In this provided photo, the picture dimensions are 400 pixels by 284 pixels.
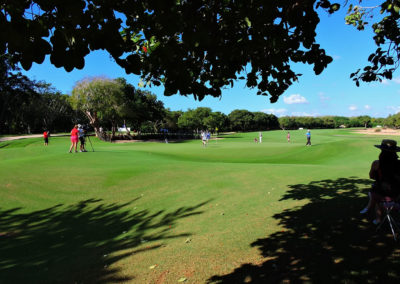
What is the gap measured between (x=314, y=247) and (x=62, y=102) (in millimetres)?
77019

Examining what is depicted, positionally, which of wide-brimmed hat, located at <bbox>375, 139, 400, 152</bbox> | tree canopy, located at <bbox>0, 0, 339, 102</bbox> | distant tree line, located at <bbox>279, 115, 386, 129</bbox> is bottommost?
wide-brimmed hat, located at <bbox>375, 139, 400, 152</bbox>

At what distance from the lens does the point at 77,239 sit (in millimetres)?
6062

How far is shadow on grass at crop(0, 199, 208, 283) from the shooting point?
14.7ft

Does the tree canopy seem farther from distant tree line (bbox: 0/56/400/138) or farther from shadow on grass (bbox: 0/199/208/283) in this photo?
distant tree line (bbox: 0/56/400/138)

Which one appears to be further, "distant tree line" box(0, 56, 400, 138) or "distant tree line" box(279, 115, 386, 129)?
"distant tree line" box(279, 115, 386, 129)

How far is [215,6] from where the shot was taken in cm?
385

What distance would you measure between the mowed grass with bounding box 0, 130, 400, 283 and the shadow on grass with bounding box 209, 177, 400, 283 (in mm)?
19

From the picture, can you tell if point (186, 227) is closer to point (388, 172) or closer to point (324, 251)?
point (324, 251)

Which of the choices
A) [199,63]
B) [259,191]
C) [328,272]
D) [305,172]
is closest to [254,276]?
[328,272]

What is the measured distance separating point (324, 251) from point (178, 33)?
4.37 m

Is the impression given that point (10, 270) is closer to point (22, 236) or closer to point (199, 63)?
point (22, 236)

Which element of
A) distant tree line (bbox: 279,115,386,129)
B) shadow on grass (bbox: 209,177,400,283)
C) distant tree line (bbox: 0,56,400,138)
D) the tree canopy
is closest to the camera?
the tree canopy

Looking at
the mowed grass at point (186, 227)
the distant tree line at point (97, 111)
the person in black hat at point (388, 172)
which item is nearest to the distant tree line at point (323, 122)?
the distant tree line at point (97, 111)

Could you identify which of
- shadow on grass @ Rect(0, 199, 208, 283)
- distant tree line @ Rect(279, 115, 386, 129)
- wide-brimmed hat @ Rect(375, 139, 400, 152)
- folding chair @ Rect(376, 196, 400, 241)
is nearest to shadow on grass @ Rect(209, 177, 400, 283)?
folding chair @ Rect(376, 196, 400, 241)
